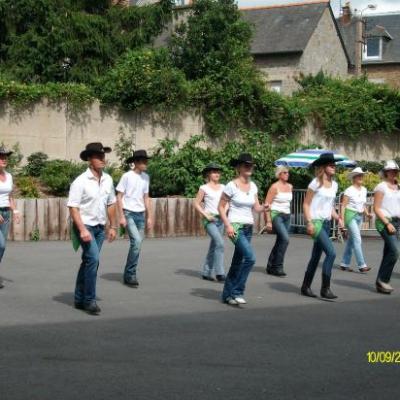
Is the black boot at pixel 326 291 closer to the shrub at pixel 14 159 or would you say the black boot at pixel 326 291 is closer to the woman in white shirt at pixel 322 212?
the woman in white shirt at pixel 322 212

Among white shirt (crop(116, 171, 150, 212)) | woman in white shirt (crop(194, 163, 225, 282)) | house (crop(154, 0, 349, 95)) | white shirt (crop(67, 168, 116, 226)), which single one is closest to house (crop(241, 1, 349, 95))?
house (crop(154, 0, 349, 95))

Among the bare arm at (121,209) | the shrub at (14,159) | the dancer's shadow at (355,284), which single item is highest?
the shrub at (14,159)

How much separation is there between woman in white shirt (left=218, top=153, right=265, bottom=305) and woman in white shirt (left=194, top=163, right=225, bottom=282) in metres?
1.89

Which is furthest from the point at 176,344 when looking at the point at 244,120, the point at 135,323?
the point at 244,120

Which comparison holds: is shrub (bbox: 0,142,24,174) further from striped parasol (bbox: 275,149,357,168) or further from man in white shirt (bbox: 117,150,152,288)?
man in white shirt (bbox: 117,150,152,288)

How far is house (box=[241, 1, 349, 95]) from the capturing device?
40344mm

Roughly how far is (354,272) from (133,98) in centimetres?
1049

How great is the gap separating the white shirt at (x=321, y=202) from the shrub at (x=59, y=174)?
9386 millimetres

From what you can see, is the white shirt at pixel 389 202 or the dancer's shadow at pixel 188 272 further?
the dancer's shadow at pixel 188 272

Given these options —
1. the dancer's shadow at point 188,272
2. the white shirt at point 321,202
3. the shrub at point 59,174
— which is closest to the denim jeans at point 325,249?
the white shirt at point 321,202

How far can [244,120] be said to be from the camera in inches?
981

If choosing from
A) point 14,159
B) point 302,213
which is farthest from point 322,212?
point 14,159

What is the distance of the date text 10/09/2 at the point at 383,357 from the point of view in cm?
725

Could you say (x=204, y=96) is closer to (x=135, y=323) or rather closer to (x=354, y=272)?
(x=354, y=272)
